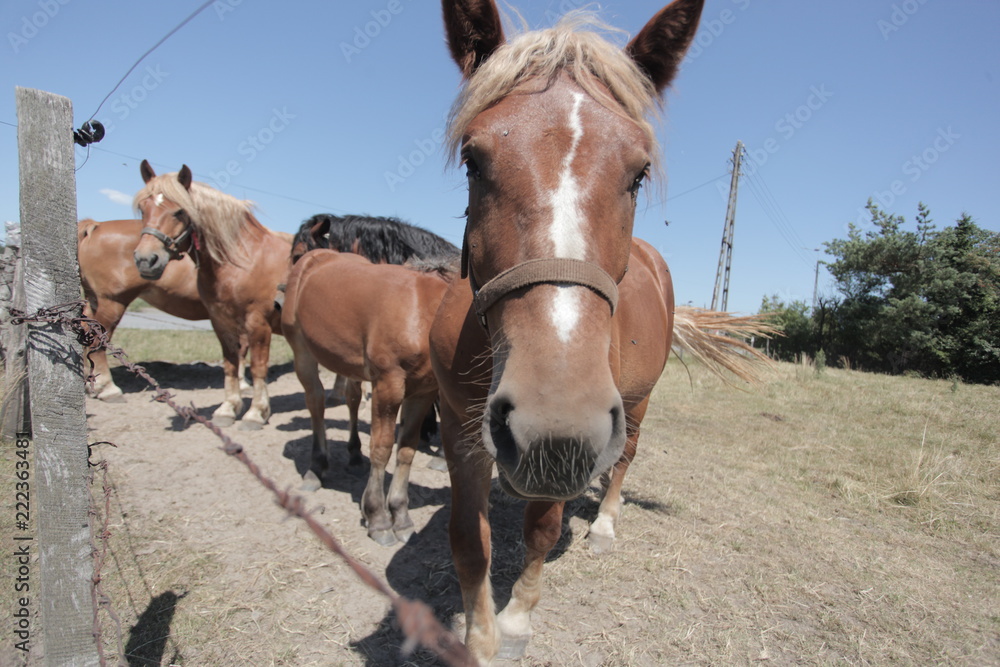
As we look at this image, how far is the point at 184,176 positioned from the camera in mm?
5297

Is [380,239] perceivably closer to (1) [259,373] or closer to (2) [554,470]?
(1) [259,373]

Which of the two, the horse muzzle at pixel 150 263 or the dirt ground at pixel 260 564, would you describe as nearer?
the dirt ground at pixel 260 564

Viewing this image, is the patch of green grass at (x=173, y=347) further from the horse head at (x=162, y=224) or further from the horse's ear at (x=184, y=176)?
the horse's ear at (x=184, y=176)

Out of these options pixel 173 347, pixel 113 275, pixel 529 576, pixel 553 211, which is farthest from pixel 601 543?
pixel 173 347

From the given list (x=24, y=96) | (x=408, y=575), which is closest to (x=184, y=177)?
(x=24, y=96)

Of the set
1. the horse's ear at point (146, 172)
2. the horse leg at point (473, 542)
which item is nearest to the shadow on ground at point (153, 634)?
the horse leg at point (473, 542)

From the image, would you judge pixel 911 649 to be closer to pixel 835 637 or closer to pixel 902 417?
pixel 835 637

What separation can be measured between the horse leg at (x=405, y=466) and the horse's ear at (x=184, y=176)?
391 centimetres

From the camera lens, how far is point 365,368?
143 inches

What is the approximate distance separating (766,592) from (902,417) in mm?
6413

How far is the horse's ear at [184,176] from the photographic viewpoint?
17.2 feet

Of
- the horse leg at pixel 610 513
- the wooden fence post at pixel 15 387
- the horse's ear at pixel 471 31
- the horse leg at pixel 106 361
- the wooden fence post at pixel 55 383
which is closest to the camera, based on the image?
the wooden fence post at pixel 55 383

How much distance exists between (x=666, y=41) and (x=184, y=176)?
5368mm

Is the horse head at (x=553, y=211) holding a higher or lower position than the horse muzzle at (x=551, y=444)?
higher
